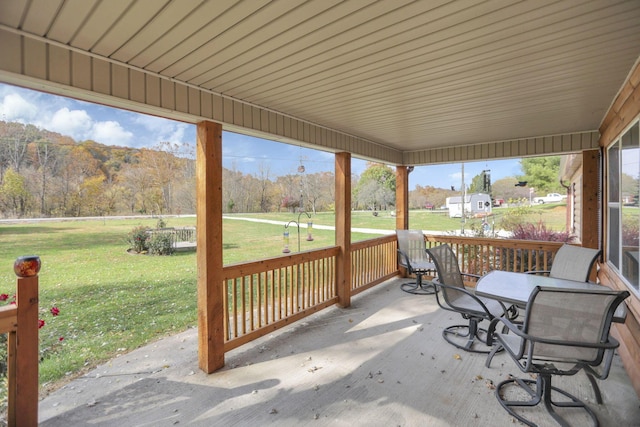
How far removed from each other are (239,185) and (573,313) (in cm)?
504

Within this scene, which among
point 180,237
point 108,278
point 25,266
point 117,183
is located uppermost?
point 117,183

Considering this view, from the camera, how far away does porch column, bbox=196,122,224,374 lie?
Answer: 8.61 ft

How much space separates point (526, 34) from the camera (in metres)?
1.72

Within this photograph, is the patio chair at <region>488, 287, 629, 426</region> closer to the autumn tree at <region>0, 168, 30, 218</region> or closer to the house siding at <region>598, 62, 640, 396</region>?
the house siding at <region>598, 62, 640, 396</region>

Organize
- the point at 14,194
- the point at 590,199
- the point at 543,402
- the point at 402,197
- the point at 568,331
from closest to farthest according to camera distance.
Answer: the point at 568,331 → the point at 543,402 → the point at 14,194 → the point at 590,199 → the point at 402,197

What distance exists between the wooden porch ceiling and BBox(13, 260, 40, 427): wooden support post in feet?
4.04

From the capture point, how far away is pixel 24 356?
1582 mm

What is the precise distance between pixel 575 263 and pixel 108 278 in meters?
7.25

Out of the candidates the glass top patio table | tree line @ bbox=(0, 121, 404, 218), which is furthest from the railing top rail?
the glass top patio table

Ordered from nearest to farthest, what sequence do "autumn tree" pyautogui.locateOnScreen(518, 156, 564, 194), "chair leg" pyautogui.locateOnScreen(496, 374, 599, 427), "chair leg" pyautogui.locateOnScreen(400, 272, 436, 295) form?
"chair leg" pyautogui.locateOnScreen(496, 374, 599, 427)
"chair leg" pyautogui.locateOnScreen(400, 272, 436, 295)
"autumn tree" pyautogui.locateOnScreen(518, 156, 564, 194)

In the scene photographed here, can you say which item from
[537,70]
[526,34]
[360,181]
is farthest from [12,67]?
[360,181]

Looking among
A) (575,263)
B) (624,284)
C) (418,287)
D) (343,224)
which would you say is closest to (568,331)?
(624,284)

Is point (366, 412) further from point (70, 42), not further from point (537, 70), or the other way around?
point (70, 42)

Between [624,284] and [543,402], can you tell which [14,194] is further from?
[624,284]
